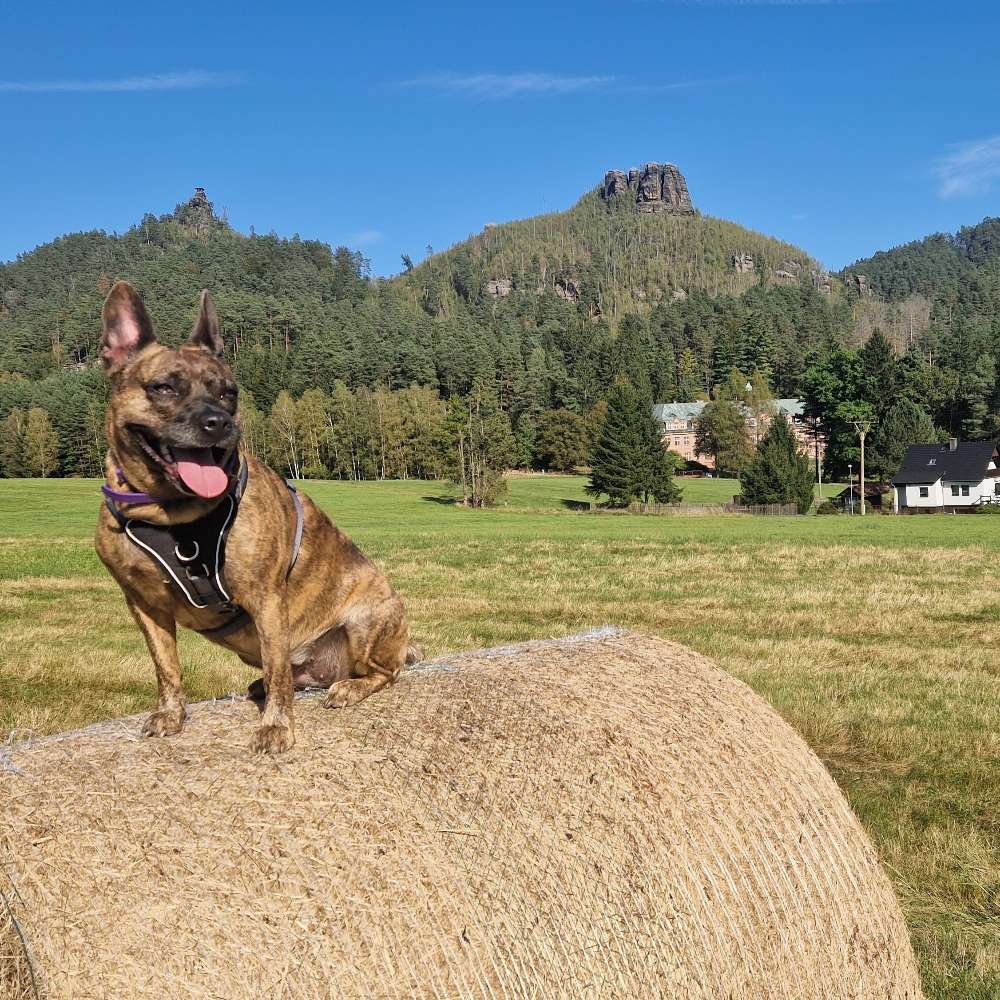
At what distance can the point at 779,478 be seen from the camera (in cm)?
7312

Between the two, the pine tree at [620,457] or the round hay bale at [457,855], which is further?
the pine tree at [620,457]

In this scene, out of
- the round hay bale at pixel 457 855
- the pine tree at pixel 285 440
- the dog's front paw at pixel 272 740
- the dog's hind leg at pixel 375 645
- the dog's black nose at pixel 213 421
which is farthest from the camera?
the pine tree at pixel 285 440

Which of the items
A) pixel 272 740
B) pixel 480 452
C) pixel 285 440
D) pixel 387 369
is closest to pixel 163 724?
pixel 272 740

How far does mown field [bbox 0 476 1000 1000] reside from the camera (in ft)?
22.6

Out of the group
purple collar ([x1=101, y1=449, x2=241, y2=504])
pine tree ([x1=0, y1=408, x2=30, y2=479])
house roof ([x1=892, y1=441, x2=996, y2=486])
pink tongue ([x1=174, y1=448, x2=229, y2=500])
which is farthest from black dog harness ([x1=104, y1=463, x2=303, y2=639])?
pine tree ([x1=0, y1=408, x2=30, y2=479])

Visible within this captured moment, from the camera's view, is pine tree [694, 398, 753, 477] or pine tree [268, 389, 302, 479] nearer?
pine tree [268, 389, 302, 479]

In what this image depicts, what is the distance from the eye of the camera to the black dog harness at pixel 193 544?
4.27 m

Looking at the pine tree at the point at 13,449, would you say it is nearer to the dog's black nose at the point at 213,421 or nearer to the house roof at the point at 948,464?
the house roof at the point at 948,464

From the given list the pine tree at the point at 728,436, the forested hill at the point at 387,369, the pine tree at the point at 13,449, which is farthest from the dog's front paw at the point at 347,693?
the pine tree at the point at 728,436

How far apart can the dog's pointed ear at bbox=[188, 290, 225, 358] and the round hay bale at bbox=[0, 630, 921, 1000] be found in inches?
70.1

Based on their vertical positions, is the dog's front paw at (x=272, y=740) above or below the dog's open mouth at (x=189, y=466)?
below

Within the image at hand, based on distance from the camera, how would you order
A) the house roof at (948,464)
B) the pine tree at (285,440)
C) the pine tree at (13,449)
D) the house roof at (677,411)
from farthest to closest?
1. the house roof at (677,411)
2. the pine tree at (285,440)
3. the pine tree at (13,449)
4. the house roof at (948,464)

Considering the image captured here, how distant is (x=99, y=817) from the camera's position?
3580 mm

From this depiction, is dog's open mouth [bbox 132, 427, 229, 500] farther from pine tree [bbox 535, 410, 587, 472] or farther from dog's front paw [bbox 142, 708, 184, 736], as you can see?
pine tree [bbox 535, 410, 587, 472]
